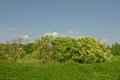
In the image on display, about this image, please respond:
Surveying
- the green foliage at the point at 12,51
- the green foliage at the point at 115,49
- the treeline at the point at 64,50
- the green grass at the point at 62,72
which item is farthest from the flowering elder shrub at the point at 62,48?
the green foliage at the point at 115,49

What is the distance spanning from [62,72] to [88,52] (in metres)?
9.79

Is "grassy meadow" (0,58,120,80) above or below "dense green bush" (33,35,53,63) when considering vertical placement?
below

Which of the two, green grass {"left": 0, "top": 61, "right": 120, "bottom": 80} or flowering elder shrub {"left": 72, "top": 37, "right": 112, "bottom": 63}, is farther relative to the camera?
flowering elder shrub {"left": 72, "top": 37, "right": 112, "bottom": 63}

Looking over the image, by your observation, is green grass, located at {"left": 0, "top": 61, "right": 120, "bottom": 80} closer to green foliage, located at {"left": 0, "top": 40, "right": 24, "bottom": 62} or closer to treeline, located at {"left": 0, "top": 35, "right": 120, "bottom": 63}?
treeline, located at {"left": 0, "top": 35, "right": 120, "bottom": 63}

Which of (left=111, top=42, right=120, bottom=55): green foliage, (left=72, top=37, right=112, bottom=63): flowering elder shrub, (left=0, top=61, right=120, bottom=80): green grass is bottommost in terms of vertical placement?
(left=0, top=61, right=120, bottom=80): green grass

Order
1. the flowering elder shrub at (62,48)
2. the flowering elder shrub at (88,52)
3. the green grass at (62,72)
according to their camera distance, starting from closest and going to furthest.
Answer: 1. the green grass at (62,72)
2. the flowering elder shrub at (88,52)
3. the flowering elder shrub at (62,48)

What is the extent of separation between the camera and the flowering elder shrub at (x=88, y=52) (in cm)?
2671

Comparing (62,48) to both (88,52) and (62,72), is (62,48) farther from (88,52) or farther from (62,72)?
(62,72)

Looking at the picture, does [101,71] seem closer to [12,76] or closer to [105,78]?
[105,78]

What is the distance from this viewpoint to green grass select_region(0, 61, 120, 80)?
1594cm

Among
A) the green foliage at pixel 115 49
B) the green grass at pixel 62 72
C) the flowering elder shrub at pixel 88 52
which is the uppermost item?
the green foliage at pixel 115 49

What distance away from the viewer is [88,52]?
87.5 ft

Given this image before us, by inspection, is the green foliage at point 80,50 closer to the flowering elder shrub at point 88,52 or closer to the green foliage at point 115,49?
the flowering elder shrub at point 88,52

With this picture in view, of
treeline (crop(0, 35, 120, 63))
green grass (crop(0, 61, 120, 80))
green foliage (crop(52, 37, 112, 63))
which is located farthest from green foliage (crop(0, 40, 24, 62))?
green grass (crop(0, 61, 120, 80))
